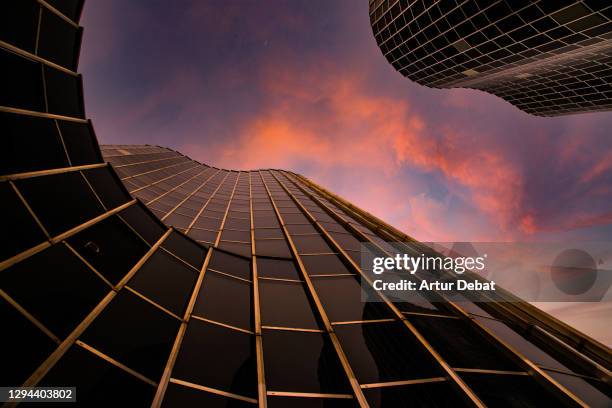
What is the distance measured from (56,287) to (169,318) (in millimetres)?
2669

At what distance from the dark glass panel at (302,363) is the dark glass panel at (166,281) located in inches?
114

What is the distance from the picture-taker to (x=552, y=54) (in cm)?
4303

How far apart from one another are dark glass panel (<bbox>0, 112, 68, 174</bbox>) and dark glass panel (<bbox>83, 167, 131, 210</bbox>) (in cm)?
123

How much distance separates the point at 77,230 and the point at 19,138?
8.71 feet

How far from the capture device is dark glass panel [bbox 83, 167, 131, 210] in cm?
985

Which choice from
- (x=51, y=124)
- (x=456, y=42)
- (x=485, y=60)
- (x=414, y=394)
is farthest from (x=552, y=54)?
(x=51, y=124)

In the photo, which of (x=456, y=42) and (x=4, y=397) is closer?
(x=4, y=397)

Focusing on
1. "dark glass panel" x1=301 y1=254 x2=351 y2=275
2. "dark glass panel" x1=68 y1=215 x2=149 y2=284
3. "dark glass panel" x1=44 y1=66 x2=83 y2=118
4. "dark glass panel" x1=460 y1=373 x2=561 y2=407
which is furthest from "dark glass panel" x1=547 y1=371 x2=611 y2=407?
"dark glass panel" x1=44 y1=66 x2=83 y2=118

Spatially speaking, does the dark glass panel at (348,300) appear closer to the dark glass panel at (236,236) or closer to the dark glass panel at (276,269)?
the dark glass panel at (276,269)

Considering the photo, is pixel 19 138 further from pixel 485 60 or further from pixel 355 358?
pixel 485 60

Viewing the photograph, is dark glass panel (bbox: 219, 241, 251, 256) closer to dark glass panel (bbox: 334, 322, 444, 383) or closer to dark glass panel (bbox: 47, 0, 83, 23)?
dark glass panel (bbox: 334, 322, 444, 383)

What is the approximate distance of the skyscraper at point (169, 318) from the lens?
584cm

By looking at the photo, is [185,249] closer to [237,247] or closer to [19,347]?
[237,247]

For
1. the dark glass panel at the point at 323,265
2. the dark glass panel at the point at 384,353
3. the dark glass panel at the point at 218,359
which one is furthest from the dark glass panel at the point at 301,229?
the dark glass panel at the point at 218,359
